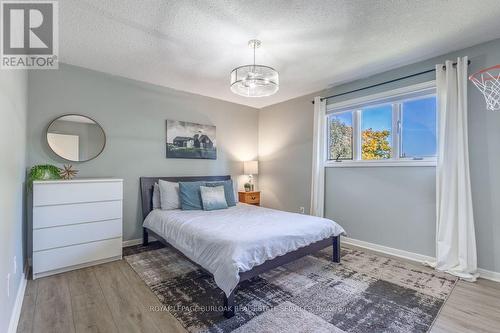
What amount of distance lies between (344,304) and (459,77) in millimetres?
2645

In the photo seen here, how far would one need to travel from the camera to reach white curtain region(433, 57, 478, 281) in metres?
2.48

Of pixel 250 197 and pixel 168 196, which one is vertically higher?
pixel 168 196

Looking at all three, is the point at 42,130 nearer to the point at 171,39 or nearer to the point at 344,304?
the point at 171,39

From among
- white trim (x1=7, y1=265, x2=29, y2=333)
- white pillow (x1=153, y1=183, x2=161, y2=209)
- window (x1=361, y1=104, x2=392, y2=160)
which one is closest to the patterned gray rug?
white pillow (x1=153, y1=183, x2=161, y2=209)

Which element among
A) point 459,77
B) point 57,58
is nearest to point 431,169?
point 459,77

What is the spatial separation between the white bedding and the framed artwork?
1.16 m

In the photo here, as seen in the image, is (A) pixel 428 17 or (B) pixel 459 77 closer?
(A) pixel 428 17

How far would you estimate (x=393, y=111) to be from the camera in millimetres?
3250

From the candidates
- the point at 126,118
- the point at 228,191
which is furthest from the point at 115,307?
the point at 126,118

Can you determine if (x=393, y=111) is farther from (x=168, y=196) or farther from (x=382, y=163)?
(x=168, y=196)

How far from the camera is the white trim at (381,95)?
9.48ft

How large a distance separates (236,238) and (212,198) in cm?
147

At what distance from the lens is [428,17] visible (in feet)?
6.82

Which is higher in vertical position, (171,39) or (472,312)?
(171,39)
